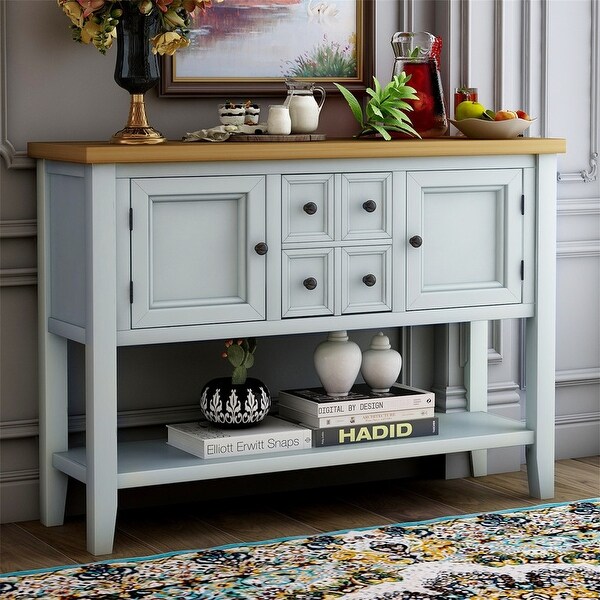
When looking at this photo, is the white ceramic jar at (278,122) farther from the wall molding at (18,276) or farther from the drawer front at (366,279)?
the wall molding at (18,276)

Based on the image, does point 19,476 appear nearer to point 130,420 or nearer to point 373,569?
point 130,420

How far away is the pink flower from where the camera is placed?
2718mm

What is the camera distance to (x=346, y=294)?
114 inches

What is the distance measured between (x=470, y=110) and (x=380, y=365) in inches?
27.8

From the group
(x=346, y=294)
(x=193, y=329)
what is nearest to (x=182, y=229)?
(x=193, y=329)

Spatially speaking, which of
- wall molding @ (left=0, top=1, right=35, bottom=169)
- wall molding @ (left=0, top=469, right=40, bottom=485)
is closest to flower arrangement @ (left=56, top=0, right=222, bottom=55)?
wall molding @ (left=0, top=1, right=35, bottom=169)

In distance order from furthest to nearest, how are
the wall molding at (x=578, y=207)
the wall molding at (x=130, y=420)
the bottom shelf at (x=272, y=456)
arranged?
the wall molding at (x=578, y=207)
the wall molding at (x=130, y=420)
the bottom shelf at (x=272, y=456)

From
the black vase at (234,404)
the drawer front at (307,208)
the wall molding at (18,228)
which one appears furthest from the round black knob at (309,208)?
the wall molding at (18,228)

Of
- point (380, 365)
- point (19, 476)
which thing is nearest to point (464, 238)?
point (380, 365)

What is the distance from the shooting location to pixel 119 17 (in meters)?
2.77

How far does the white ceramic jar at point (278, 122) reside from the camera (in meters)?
2.89

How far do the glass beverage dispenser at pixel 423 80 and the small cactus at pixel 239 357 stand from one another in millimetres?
751

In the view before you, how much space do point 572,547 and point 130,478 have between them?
1014mm

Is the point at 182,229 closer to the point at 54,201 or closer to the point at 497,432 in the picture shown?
the point at 54,201
